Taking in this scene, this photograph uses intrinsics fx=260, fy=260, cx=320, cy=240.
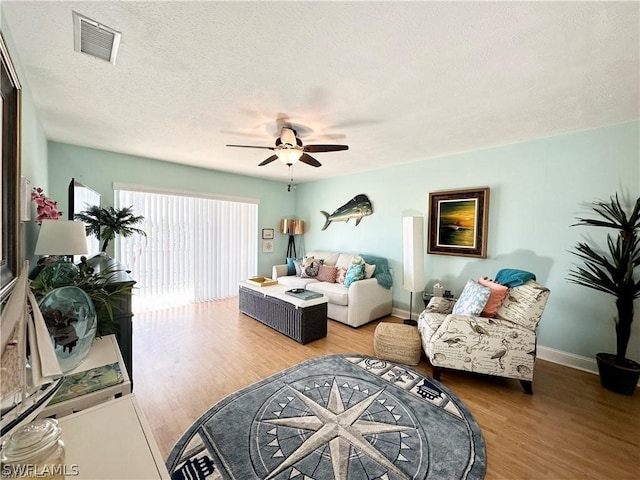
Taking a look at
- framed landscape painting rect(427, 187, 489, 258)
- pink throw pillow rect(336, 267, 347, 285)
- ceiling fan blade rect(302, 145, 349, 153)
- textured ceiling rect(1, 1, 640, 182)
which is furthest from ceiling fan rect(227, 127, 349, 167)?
pink throw pillow rect(336, 267, 347, 285)

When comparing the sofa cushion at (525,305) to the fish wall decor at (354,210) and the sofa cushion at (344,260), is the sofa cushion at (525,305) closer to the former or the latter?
the sofa cushion at (344,260)

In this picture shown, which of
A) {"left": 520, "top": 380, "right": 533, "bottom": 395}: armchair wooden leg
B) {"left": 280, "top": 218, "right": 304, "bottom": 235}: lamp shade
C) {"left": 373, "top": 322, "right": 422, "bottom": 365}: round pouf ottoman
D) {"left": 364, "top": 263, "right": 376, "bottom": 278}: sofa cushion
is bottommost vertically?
{"left": 520, "top": 380, "right": 533, "bottom": 395}: armchair wooden leg

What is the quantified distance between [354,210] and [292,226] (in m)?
1.62

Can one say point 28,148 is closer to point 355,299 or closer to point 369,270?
point 355,299

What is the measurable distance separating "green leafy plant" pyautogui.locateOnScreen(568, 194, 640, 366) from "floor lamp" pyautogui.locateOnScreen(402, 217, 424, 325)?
61.2 inches

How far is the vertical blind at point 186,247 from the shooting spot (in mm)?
4121

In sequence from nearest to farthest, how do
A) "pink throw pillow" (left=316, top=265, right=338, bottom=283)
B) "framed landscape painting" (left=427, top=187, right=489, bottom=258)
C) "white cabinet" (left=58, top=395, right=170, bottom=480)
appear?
"white cabinet" (left=58, top=395, right=170, bottom=480), "framed landscape painting" (left=427, top=187, right=489, bottom=258), "pink throw pillow" (left=316, top=265, right=338, bottom=283)

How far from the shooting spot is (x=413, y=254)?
3.47 meters

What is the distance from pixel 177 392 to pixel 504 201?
3962 mm

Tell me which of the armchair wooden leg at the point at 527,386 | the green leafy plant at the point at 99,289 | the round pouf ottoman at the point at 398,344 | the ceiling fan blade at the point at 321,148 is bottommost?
the armchair wooden leg at the point at 527,386

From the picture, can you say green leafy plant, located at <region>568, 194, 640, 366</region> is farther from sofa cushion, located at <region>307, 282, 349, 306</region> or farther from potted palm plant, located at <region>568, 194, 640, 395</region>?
sofa cushion, located at <region>307, 282, 349, 306</region>

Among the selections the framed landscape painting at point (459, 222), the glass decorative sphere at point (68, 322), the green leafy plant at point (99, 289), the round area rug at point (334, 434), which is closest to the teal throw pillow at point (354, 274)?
the framed landscape painting at point (459, 222)

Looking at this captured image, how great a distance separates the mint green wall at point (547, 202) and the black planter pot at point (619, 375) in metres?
0.31

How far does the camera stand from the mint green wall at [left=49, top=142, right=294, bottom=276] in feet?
11.1
